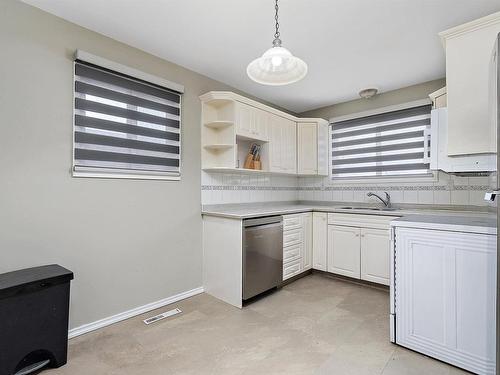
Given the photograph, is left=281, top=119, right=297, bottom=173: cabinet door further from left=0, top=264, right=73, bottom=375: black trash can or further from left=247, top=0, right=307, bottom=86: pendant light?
left=0, top=264, right=73, bottom=375: black trash can

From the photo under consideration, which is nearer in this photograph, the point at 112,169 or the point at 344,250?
the point at 112,169

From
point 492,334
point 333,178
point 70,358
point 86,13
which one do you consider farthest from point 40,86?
point 333,178

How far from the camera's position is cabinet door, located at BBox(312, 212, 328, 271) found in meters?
3.50

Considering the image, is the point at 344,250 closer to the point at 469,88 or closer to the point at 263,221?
the point at 263,221

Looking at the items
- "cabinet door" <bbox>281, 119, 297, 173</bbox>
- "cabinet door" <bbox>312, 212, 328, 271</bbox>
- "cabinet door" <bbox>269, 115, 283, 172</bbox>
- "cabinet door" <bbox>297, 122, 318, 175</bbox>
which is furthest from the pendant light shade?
"cabinet door" <bbox>297, 122, 318, 175</bbox>

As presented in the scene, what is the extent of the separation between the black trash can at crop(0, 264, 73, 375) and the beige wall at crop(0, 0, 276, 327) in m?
0.31

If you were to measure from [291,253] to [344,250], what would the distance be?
0.69 metres

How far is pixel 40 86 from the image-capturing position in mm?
1931

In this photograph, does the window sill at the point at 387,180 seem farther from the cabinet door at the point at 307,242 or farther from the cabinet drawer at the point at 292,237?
the cabinet drawer at the point at 292,237

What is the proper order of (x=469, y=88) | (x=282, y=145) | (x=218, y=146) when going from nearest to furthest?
(x=469, y=88) < (x=218, y=146) < (x=282, y=145)

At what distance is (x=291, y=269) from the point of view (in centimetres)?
323

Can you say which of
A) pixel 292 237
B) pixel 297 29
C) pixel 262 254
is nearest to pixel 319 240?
pixel 292 237

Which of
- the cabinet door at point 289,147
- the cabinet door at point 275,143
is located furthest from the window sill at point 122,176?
the cabinet door at point 289,147

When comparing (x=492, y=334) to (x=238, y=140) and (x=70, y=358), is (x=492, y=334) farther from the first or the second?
(x=238, y=140)
